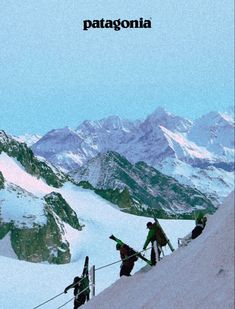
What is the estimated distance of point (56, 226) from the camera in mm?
147500

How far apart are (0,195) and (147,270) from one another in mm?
141216

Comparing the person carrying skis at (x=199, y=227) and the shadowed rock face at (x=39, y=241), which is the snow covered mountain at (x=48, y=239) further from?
the person carrying skis at (x=199, y=227)

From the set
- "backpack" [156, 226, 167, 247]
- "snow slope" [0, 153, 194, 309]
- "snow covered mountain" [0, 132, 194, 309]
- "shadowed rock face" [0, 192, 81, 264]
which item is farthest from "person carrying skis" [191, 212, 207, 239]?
"shadowed rock face" [0, 192, 81, 264]

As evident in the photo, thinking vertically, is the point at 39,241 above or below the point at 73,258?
above

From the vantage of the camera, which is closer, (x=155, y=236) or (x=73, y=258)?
(x=155, y=236)

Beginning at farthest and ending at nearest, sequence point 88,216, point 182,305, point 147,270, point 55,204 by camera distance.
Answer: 1. point 88,216
2. point 55,204
3. point 147,270
4. point 182,305

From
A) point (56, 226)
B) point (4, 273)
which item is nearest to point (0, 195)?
point (56, 226)

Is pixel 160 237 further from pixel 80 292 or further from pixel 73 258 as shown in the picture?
pixel 73 258

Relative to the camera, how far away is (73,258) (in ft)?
486

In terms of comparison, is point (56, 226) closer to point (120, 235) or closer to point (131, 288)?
point (120, 235)

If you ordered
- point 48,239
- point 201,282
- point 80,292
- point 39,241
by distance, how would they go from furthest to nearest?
point 48,239
point 39,241
point 80,292
point 201,282

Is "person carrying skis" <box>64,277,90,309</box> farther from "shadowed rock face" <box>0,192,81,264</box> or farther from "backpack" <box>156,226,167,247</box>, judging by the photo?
"shadowed rock face" <box>0,192,81,264</box>

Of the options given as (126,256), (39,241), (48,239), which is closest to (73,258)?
(48,239)

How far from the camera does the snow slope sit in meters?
92.9
